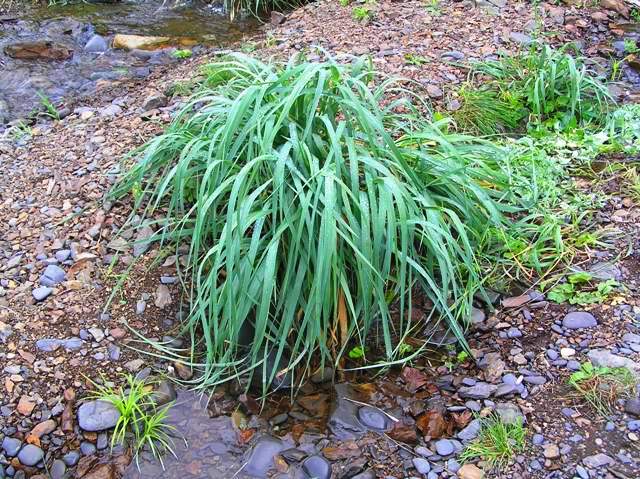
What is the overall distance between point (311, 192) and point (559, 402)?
106cm

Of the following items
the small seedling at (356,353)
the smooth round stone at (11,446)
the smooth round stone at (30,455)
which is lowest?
the smooth round stone at (30,455)

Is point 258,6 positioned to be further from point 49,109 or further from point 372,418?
point 372,418

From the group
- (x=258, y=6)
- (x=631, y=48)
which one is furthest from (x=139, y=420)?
(x=258, y=6)

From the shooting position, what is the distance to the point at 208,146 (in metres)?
2.81

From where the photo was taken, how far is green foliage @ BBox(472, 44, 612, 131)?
3.54 meters

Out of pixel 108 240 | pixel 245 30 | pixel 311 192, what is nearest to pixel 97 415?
pixel 108 240

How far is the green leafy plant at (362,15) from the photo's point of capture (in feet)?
14.9

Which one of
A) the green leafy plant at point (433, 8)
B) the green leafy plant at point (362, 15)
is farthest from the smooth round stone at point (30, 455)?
the green leafy plant at point (433, 8)

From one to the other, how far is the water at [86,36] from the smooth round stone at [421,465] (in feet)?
10.5

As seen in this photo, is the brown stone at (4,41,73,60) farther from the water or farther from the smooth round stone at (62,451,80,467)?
the smooth round stone at (62,451,80,467)

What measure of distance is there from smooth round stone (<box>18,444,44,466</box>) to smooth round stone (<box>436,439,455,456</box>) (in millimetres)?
1256

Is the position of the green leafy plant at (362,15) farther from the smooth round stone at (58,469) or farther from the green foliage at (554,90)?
the smooth round stone at (58,469)

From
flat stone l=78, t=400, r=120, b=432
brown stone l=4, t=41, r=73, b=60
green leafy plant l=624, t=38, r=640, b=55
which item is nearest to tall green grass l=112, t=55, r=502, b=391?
flat stone l=78, t=400, r=120, b=432

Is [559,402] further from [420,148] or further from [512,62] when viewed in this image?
[512,62]
